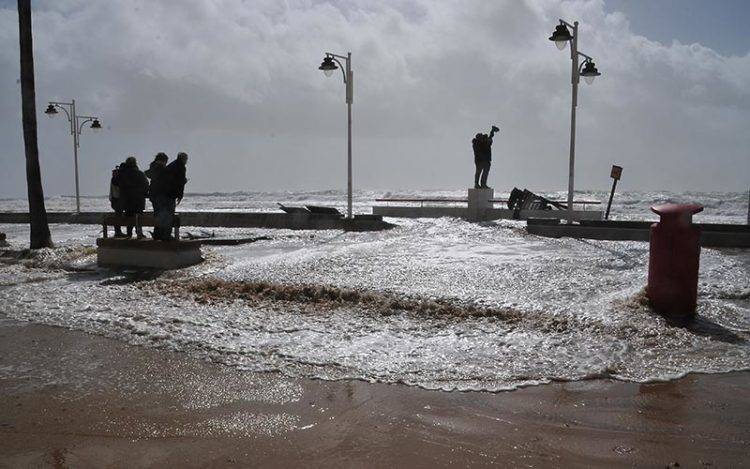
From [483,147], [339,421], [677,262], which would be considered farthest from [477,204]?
[339,421]

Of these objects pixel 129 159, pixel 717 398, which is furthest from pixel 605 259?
pixel 129 159

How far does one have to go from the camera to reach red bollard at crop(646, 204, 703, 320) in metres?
6.09

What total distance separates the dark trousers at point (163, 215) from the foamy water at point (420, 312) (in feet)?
3.33

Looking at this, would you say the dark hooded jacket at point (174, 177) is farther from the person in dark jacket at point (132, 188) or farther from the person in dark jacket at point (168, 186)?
the person in dark jacket at point (132, 188)

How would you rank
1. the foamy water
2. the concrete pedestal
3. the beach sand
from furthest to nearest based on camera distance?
the concrete pedestal < the foamy water < the beach sand

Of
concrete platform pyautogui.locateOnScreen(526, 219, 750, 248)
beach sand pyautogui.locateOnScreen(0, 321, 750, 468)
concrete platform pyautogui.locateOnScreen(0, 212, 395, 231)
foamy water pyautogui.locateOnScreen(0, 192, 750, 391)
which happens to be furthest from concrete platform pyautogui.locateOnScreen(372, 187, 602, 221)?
beach sand pyautogui.locateOnScreen(0, 321, 750, 468)

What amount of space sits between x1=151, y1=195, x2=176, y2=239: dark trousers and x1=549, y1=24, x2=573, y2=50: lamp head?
9.40 meters

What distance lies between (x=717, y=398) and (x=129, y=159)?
34.7 feet

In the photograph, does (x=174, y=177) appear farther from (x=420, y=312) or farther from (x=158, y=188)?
(x=420, y=312)

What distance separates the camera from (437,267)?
9.16m

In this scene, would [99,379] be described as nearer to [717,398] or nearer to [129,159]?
[717,398]

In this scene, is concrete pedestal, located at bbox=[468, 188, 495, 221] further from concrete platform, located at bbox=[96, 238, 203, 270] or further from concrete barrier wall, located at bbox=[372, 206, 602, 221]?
concrete platform, located at bbox=[96, 238, 203, 270]

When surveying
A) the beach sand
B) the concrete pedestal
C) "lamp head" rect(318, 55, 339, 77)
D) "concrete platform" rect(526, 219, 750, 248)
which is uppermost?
"lamp head" rect(318, 55, 339, 77)

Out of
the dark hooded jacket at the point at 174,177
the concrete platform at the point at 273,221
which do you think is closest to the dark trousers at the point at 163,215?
the dark hooded jacket at the point at 174,177
